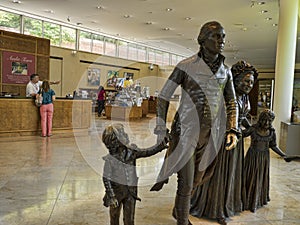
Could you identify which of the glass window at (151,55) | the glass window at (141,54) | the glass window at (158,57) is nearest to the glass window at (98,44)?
the glass window at (141,54)

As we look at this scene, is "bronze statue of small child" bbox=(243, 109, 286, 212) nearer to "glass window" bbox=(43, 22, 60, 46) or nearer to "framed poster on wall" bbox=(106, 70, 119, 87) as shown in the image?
"glass window" bbox=(43, 22, 60, 46)

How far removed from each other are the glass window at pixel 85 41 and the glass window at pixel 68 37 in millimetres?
418

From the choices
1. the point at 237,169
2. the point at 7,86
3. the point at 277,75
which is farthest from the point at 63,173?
the point at 7,86

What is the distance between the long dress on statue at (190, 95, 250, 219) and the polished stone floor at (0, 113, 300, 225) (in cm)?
11

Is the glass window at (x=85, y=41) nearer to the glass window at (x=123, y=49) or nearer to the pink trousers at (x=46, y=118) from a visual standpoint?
the glass window at (x=123, y=49)

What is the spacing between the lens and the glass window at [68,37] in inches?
547

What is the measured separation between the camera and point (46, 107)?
743 cm

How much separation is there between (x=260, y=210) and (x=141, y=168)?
2.10 metres

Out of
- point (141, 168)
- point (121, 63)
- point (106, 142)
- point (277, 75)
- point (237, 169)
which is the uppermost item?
point (121, 63)

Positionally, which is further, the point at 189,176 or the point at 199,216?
the point at 199,216

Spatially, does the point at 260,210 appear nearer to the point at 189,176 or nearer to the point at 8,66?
the point at 189,176

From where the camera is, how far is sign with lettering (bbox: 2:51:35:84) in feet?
35.0

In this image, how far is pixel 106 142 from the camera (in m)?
1.91

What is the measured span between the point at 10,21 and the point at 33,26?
1070mm
